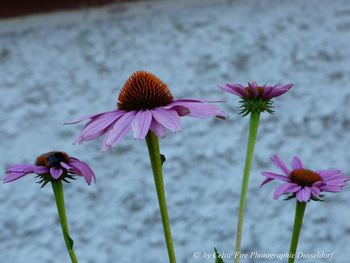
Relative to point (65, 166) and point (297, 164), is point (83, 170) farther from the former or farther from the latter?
point (297, 164)

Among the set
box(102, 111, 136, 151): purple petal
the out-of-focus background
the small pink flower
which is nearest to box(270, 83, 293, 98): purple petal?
the small pink flower

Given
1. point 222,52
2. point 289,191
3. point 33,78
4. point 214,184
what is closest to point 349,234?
point 214,184

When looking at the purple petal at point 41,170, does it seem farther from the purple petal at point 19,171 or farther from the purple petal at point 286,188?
the purple petal at point 286,188

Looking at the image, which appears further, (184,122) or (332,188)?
(184,122)

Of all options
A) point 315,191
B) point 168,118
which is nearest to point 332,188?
point 315,191

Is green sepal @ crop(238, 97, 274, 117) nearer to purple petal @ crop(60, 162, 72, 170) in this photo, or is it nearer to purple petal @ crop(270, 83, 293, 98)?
purple petal @ crop(270, 83, 293, 98)

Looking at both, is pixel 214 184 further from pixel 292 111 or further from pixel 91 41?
pixel 91 41

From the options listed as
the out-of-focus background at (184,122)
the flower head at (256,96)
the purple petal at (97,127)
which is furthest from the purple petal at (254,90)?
the out-of-focus background at (184,122)
